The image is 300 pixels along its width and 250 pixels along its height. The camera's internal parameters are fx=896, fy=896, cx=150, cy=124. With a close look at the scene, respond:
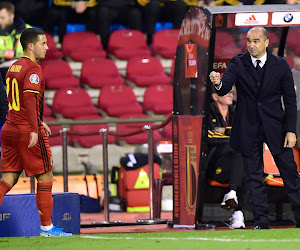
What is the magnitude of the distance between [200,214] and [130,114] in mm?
5242

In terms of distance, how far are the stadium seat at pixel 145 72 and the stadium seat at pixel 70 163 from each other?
2.86 metres

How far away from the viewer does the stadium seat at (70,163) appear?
11.6 metres

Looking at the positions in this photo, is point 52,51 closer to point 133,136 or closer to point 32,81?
point 133,136

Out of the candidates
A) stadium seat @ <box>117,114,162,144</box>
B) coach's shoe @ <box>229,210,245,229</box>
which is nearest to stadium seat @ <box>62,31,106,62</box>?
stadium seat @ <box>117,114,162,144</box>

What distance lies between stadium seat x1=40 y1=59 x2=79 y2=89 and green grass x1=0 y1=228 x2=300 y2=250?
A: 7526 mm

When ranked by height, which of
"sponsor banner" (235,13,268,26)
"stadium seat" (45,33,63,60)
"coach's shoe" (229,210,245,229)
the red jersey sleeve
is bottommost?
"coach's shoe" (229,210,245,229)

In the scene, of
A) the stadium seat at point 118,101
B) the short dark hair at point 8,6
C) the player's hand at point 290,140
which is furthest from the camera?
the stadium seat at point 118,101

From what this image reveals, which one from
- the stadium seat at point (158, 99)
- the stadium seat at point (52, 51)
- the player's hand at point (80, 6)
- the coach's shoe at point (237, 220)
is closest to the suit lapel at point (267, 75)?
the coach's shoe at point (237, 220)

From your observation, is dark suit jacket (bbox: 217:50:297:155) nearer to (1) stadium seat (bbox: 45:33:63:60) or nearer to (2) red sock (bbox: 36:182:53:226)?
(2) red sock (bbox: 36:182:53:226)

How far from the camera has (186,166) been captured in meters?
8.66

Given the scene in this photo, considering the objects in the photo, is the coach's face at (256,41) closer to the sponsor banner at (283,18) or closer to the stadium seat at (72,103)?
the sponsor banner at (283,18)

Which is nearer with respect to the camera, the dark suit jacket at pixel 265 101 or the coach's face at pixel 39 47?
the coach's face at pixel 39 47

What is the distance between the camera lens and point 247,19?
8008mm

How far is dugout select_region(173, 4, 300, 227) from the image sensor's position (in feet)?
26.8
